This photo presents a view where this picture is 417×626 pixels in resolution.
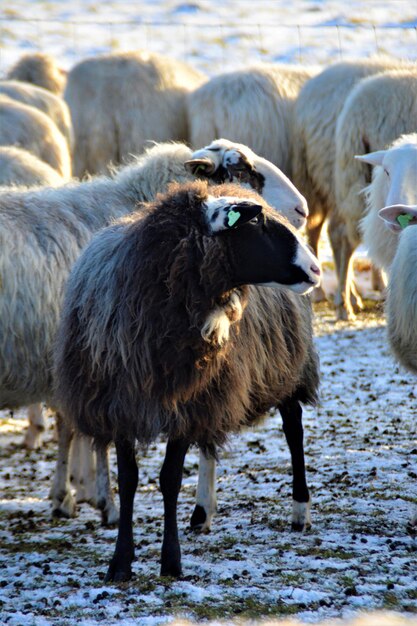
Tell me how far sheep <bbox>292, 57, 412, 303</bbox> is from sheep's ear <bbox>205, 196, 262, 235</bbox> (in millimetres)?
5859

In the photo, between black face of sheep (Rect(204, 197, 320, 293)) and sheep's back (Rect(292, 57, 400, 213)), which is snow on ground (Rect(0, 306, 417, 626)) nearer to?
black face of sheep (Rect(204, 197, 320, 293))

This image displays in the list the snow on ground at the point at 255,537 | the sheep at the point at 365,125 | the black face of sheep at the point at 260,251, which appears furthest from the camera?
the sheep at the point at 365,125

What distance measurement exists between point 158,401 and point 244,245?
A: 1.98 ft

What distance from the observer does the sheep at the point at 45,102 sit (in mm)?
10234

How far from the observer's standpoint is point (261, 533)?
460cm

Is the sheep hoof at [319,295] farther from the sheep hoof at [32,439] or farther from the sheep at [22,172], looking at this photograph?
the sheep hoof at [32,439]

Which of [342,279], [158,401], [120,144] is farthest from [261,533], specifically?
[120,144]

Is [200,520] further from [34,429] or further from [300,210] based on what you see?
[34,429]

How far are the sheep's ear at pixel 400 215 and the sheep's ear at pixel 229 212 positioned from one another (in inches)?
47.5

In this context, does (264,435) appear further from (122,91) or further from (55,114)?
(122,91)

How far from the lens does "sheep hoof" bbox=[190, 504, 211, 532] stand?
15.5 ft

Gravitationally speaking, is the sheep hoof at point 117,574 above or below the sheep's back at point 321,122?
below

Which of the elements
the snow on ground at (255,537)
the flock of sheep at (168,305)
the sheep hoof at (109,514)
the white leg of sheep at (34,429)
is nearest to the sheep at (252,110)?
the flock of sheep at (168,305)

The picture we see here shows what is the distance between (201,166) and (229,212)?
1.34 metres
